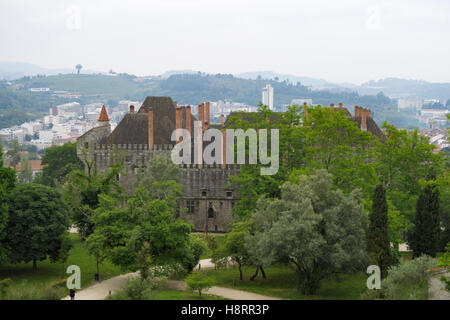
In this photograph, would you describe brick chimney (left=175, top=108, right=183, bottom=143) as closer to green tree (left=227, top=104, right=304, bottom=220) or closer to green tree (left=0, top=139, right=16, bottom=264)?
green tree (left=227, top=104, right=304, bottom=220)

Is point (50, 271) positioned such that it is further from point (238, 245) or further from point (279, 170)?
point (279, 170)

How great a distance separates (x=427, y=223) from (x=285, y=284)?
1049cm

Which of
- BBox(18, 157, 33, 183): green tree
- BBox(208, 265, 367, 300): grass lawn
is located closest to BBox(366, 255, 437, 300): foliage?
BBox(208, 265, 367, 300): grass lawn

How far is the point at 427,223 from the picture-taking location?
4475 centimetres

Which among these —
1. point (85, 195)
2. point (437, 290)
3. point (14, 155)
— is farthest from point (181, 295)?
point (14, 155)

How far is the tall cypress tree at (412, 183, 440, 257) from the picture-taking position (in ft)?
146

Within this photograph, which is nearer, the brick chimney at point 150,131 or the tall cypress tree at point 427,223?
the tall cypress tree at point 427,223

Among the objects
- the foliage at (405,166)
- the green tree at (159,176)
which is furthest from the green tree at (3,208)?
the foliage at (405,166)

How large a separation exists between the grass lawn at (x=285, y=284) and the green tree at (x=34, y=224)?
1039cm

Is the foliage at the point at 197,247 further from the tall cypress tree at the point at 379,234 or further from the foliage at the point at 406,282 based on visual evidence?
the foliage at the point at 406,282

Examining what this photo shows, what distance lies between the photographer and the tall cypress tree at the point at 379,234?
39.0 meters

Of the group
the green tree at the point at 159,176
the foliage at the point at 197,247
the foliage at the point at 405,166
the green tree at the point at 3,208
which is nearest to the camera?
the green tree at the point at 3,208

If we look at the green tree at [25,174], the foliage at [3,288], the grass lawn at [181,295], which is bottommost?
the green tree at [25,174]
